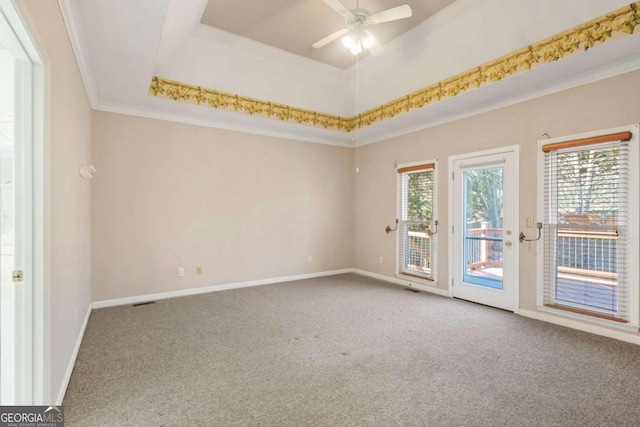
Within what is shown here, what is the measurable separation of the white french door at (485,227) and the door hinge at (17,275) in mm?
4596

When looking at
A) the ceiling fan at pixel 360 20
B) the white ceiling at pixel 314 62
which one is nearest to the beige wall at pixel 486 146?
the white ceiling at pixel 314 62

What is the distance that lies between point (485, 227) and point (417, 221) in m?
1.15

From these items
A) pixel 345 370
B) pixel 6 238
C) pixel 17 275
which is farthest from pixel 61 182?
pixel 345 370

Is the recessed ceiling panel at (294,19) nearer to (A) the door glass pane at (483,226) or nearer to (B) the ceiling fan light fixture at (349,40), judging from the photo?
(B) the ceiling fan light fixture at (349,40)

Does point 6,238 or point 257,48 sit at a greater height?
point 257,48

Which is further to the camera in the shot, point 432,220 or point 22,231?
point 432,220

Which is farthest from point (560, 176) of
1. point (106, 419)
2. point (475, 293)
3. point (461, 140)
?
point (106, 419)

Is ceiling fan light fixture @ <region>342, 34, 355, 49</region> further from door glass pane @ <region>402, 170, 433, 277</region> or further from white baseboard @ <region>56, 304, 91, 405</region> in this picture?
white baseboard @ <region>56, 304, 91, 405</region>

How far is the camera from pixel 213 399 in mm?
2102

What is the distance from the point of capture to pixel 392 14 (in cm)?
308

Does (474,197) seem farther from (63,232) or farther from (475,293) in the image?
(63,232)

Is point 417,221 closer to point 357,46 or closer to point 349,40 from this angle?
point 357,46

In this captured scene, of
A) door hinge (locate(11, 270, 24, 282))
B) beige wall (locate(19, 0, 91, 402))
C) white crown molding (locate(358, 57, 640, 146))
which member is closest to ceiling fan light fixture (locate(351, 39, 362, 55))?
white crown molding (locate(358, 57, 640, 146))

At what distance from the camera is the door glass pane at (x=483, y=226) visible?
13.6ft
